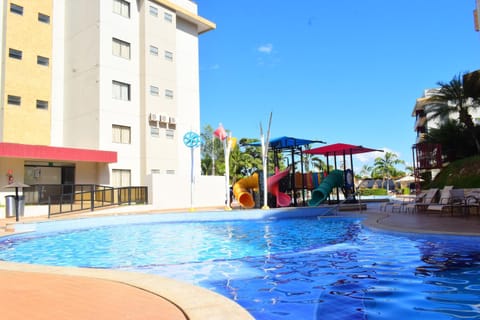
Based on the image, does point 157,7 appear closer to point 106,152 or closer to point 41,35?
point 41,35

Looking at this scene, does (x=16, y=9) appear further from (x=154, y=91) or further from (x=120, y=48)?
(x=154, y=91)

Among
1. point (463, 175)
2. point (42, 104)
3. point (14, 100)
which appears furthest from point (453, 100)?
point (14, 100)

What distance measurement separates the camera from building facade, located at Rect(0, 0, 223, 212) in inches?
808

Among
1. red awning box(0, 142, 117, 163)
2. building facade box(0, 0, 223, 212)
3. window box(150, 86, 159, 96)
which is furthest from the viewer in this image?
window box(150, 86, 159, 96)

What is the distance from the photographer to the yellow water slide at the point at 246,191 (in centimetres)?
1881

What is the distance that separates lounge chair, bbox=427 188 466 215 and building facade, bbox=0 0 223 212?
44.7 ft

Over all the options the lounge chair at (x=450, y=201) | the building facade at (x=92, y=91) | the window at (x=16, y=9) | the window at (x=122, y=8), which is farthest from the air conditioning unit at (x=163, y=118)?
the lounge chair at (x=450, y=201)

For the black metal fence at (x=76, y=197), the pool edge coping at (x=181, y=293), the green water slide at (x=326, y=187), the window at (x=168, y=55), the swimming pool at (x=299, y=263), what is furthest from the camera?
the window at (x=168, y=55)

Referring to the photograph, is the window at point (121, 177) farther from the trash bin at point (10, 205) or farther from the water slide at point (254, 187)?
the water slide at point (254, 187)

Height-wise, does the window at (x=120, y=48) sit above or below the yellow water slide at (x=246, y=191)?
above

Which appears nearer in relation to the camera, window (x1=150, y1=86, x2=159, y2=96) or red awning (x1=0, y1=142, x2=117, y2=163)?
red awning (x1=0, y1=142, x2=117, y2=163)

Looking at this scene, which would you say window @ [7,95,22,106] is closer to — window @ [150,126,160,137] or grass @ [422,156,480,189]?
window @ [150,126,160,137]

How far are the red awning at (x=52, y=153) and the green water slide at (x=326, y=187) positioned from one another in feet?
36.7

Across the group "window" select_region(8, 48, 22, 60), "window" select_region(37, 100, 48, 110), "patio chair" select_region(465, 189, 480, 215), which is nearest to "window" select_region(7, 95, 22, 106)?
"window" select_region(37, 100, 48, 110)
